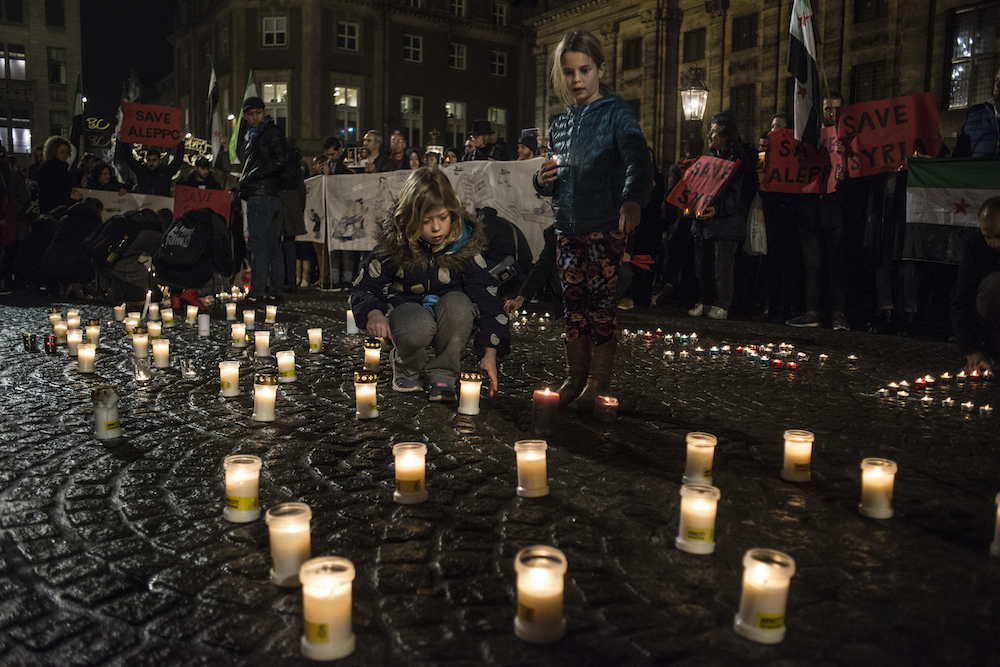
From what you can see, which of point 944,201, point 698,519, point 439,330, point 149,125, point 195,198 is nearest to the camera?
point 698,519

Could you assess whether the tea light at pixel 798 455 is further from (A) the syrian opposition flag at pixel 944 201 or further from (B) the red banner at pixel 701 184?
(B) the red banner at pixel 701 184

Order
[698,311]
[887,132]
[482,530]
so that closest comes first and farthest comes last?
[482,530]
[887,132]
[698,311]

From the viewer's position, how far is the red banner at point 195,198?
11719mm

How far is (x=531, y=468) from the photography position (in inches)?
135

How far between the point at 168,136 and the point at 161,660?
14631 mm

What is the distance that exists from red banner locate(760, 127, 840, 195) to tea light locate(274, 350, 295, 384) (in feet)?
22.4

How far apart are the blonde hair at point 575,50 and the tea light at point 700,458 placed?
8.18 ft

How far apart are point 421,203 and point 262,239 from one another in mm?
6944

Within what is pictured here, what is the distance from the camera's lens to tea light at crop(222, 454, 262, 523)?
308cm

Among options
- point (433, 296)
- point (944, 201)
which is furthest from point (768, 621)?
point (944, 201)

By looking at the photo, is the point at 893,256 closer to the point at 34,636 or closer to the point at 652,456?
the point at 652,456

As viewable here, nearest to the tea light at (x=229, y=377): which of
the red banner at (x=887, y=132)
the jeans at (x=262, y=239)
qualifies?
the jeans at (x=262, y=239)

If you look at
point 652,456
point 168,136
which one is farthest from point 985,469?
point 168,136

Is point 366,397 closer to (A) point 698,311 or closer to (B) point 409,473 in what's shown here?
(B) point 409,473
